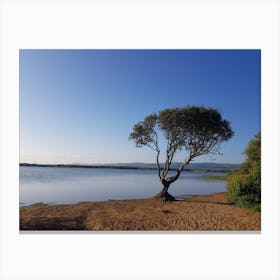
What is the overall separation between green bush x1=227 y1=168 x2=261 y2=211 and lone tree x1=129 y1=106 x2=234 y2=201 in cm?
91

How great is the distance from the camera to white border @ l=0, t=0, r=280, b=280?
429 centimetres

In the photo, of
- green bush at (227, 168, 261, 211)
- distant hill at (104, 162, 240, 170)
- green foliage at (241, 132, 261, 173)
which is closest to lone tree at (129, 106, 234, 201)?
distant hill at (104, 162, 240, 170)

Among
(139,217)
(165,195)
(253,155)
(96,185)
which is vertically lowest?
(139,217)

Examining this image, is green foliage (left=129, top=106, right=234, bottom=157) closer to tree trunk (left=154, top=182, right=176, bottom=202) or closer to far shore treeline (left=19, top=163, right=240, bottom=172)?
far shore treeline (left=19, top=163, right=240, bottom=172)

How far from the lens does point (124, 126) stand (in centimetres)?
523

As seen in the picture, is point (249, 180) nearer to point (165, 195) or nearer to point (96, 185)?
point (165, 195)

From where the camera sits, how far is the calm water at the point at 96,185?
509 centimetres

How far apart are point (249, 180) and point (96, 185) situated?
3665 millimetres
